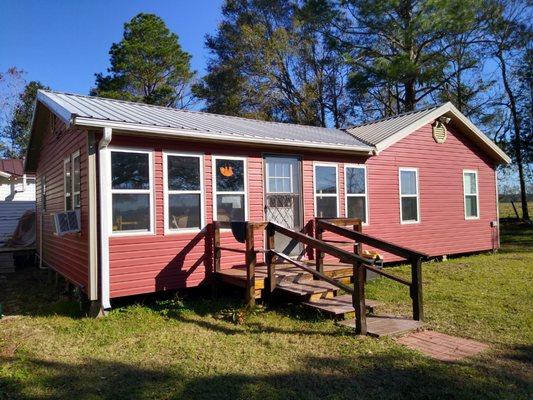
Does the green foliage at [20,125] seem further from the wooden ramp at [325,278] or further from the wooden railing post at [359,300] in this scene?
the wooden railing post at [359,300]

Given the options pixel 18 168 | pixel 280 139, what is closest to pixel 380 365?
pixel 280 139

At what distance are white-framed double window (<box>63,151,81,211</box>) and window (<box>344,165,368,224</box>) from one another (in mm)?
5376

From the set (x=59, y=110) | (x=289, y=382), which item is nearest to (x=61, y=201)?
(x=59, y=110)

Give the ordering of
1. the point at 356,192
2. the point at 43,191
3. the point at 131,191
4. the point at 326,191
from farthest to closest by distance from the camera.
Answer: the point at 43,191 < the point at 356,192 < the point at 326,191 < the point at 131,191

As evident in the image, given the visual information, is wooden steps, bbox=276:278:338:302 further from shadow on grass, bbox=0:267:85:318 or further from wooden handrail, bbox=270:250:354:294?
shadow on grass, bbox=0:267:85:318

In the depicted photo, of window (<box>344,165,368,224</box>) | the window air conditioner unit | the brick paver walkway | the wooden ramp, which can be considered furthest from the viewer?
window (<box>344,165,368,224</box>)

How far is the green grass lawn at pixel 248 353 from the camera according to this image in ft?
12.9

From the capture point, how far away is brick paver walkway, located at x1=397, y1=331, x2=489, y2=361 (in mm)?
4688

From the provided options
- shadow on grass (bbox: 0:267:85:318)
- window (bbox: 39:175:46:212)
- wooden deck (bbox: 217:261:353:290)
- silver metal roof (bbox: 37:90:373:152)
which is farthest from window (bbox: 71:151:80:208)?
window (bbox: 39:175:46:212)

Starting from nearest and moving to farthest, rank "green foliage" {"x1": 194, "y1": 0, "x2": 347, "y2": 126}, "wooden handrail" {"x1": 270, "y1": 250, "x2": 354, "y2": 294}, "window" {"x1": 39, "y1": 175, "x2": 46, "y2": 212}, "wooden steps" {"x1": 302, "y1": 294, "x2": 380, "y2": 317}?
"wooden handrail" {"x1": 270, "y1": 250, "x2": 354, "y2": 294} < "wooden steps" {"x1": 302, "y1": 294, "x2": 380, "y2": 317} < "window" {"x1": 39, "y1": 175, "x2": 46, "y2": 212} < "green foliage" {"x1": 194, "y1": 0, "x2": 347, "y2": 126}

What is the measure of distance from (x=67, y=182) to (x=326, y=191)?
16.7 feet

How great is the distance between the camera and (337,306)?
6160 mm

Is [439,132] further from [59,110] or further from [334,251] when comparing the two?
[59,110]

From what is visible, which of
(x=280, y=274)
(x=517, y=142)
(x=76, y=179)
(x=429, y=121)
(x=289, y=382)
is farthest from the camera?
(x=517, y=142)
